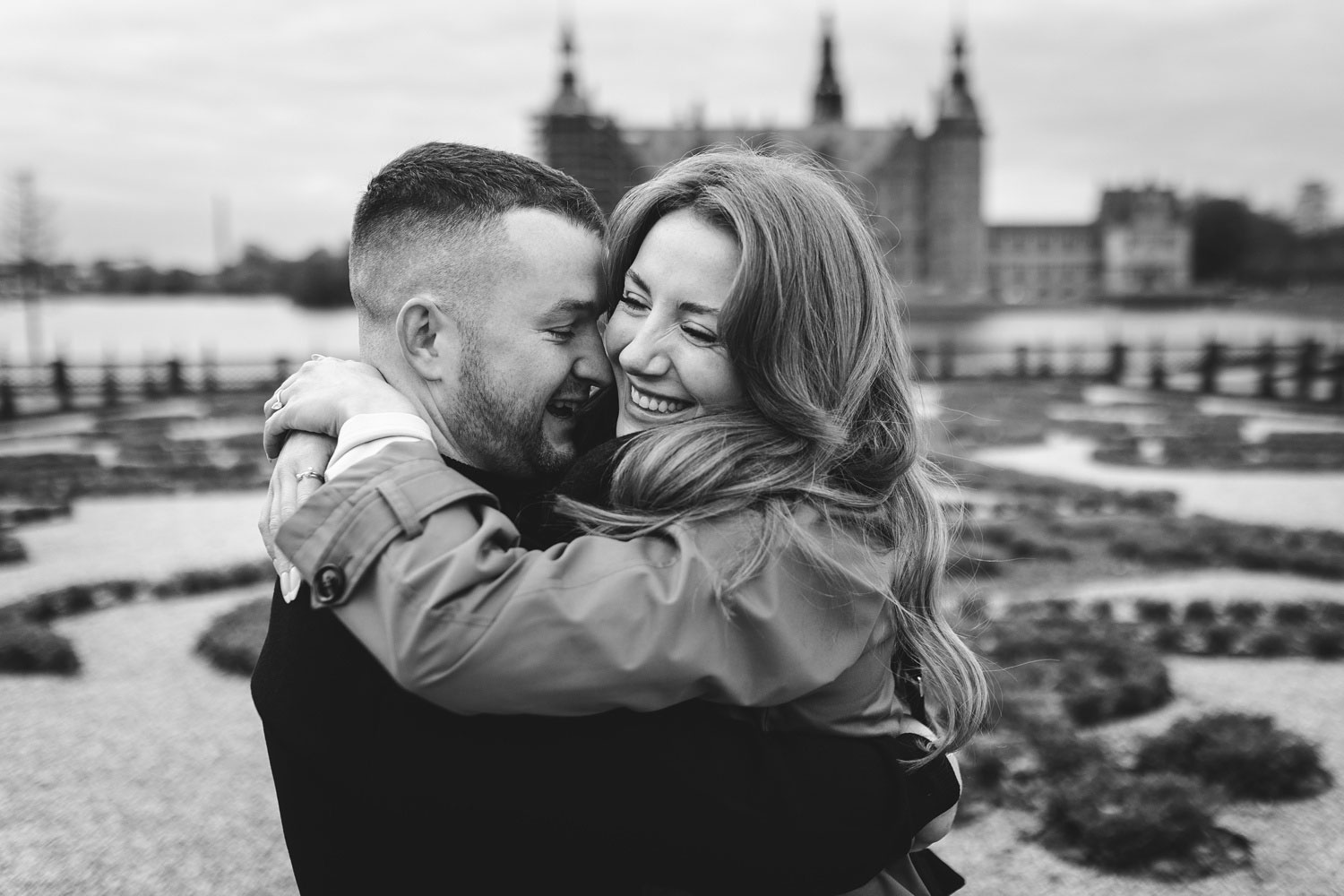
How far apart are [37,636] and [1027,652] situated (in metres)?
5.48

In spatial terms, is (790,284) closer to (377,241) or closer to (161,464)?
(377,241)

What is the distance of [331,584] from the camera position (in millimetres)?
1362

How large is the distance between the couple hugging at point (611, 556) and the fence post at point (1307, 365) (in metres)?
22.6

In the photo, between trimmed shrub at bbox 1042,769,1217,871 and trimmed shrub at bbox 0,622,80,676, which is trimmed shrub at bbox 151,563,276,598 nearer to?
trimmed shrub at bbox 0,622,80,676

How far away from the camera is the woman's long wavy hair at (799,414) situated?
1.60 m

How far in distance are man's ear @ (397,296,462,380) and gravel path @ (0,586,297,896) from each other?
8.51 feet

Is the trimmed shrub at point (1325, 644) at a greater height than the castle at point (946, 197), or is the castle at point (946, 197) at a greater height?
the castle at point (946, 197)

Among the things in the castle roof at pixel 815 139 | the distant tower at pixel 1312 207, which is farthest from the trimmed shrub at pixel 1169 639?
the distant tower at pixel 1312 207

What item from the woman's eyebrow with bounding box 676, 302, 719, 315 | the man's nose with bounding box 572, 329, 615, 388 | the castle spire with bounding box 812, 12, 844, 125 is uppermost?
the castle spire with bounding box 812, 12, 844, 125

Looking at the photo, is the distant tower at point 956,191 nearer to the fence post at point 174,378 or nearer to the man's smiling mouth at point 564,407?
the fence post at point 174,378

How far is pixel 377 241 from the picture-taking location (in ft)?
6.13

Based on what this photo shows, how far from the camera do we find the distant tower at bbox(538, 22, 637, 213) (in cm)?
7631

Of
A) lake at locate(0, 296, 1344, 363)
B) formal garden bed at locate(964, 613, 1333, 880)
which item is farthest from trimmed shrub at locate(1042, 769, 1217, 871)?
lake at locate(0, 296, 1344, 363)

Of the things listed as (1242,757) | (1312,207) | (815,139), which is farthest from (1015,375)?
(1312,207)
